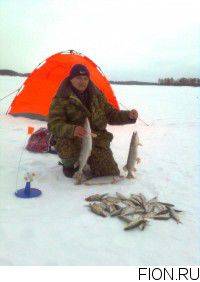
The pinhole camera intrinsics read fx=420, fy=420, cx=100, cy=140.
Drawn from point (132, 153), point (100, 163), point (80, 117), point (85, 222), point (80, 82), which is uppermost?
point (80, 82)

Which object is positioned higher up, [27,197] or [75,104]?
[75,104]

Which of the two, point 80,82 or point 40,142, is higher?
point 80,82

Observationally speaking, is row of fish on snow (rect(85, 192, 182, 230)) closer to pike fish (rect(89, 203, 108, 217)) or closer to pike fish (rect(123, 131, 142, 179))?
pike fish (rect(89, 203, 108, 217))

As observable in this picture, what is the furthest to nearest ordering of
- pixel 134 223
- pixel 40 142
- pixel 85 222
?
pixel 40 142, pixel 85 222, pixel 134 223

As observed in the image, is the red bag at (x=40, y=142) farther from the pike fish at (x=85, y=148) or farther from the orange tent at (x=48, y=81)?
the orange tent at (x=48, y=81)

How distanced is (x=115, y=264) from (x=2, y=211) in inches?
58.9

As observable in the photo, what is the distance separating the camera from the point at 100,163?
554cm

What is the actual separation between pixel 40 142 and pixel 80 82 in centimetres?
200

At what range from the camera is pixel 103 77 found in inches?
398

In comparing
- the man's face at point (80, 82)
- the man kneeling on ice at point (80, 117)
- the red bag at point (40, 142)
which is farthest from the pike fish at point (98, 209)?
the red bag at point (40, 142)

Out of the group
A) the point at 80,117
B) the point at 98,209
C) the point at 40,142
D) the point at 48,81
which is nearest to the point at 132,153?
the point at 80,117

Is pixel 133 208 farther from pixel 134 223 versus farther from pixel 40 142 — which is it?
pixel 40 142

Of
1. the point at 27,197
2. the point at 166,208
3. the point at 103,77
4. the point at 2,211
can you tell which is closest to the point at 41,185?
the point at 27,197

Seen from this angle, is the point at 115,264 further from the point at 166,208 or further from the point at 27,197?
the point at 27,197
